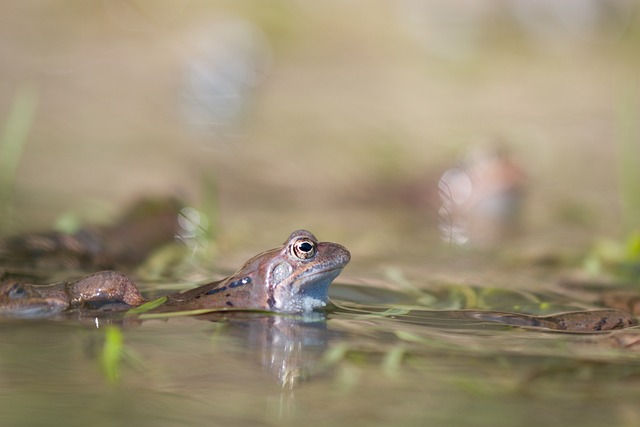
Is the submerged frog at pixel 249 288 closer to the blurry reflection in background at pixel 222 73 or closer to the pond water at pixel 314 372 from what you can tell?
the pond water at pixel 314 372

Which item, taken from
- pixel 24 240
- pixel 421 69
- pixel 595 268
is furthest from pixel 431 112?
pixel 24 240

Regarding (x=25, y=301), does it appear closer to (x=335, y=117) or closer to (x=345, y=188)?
(x=345, y=188)

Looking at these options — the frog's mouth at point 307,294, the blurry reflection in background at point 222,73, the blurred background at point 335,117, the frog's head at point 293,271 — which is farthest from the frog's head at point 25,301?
the blurry reflection in background at point 222,73

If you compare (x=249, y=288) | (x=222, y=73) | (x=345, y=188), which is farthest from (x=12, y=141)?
(x=222, y=73)

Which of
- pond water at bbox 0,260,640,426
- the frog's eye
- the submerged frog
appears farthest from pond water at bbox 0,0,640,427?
the frog's eye

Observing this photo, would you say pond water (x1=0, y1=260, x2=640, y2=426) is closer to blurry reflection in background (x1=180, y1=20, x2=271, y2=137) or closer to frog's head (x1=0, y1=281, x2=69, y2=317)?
frog's head (x1=0, y1=281, x2=69, y2=317)

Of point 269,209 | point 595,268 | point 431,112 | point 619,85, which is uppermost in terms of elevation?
point 619,85

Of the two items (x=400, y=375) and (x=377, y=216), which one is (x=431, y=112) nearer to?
(x=377, y=216)
